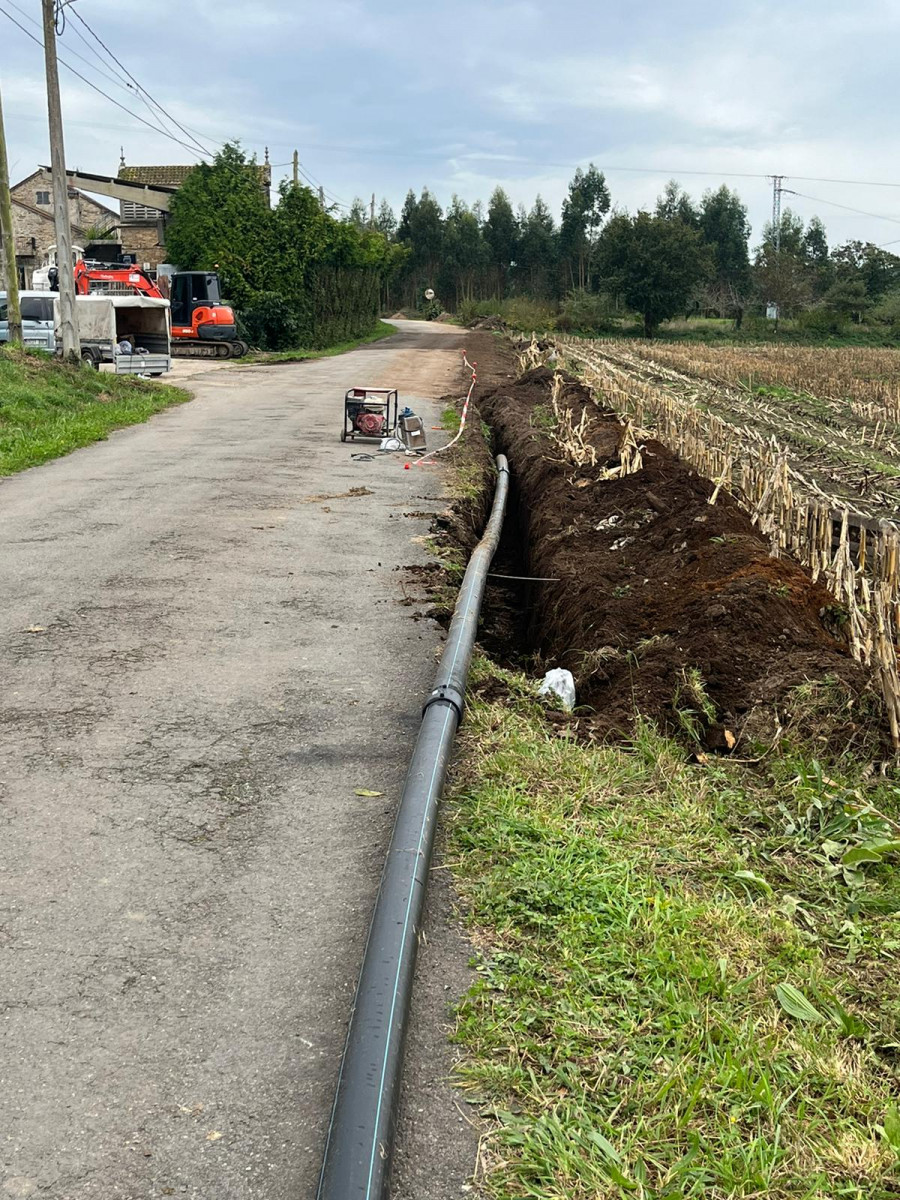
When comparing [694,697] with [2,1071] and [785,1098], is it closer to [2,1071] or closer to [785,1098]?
[785,1098]

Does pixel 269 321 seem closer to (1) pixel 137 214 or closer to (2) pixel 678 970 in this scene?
(1) pixel 137 214

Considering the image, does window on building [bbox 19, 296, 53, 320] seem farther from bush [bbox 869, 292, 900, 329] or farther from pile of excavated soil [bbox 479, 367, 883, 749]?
bush [bbox 869, 292, 900, 329]

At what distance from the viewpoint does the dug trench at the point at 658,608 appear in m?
5.20

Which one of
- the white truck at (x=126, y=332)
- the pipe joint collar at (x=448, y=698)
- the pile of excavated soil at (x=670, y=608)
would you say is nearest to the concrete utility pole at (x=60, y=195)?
the white truck at (x=126, y=332)

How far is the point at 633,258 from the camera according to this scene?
237 feet

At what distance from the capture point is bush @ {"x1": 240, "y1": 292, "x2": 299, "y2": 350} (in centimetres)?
3862

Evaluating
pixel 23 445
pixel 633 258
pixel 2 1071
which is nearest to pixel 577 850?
pixel 2 1071

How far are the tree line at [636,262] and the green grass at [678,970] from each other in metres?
70.3

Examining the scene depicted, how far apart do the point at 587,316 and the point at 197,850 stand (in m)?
74.4

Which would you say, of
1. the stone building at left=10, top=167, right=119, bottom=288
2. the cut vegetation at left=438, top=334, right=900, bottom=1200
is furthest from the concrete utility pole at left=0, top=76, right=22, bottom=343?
the stone building at left=10, top=167, right=119, bottom=288

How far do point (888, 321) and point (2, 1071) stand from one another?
277 feet

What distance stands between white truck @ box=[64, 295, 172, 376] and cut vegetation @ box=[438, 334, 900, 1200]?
796 inches

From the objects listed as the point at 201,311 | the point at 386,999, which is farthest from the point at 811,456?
the point at 201,311

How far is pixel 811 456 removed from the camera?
1634 cm
